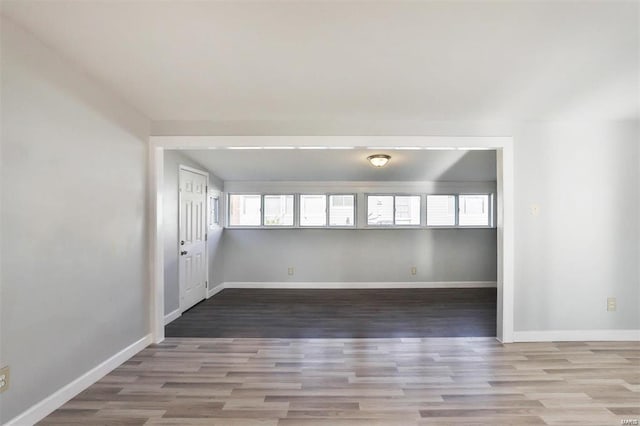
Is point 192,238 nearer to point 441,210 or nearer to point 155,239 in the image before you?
point 155,239

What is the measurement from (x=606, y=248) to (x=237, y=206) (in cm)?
526

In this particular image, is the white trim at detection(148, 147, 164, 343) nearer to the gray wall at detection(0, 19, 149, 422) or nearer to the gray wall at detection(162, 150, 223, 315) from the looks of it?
the gray wall at detection(0, 19, 149, 422)

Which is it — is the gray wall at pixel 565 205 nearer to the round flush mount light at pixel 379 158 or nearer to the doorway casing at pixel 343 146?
the doorway casing at pixel 343 146

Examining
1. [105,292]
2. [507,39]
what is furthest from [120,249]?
[507,39]

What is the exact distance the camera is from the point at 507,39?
7.30ft

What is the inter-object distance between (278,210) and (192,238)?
1.83 metres

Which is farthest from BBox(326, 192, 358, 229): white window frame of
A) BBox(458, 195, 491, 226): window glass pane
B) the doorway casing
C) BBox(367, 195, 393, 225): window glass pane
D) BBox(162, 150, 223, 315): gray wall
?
the doorway casing

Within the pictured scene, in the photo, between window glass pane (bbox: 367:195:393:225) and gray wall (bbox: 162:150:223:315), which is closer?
gray wall (bbox: 162:150:223:315)

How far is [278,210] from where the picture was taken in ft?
20.4

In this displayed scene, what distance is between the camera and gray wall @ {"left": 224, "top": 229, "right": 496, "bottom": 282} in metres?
6.10

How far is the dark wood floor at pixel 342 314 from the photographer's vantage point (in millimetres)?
3756

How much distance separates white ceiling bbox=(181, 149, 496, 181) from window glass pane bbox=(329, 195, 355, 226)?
426mm

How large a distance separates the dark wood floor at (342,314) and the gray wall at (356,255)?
33 centimetres

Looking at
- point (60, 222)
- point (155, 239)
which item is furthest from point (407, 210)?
point (60, 222)
